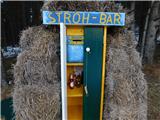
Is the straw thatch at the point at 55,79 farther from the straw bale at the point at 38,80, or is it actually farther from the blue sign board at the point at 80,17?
the blue sign board at the point at 80,17

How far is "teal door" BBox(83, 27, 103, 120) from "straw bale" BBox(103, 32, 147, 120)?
13 centimetres

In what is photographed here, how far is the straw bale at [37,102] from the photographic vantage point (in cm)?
253

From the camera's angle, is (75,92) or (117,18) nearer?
(117,18)

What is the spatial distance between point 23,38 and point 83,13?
2.87 feet

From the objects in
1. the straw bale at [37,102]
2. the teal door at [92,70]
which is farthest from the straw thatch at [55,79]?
the teal door at [92,70]

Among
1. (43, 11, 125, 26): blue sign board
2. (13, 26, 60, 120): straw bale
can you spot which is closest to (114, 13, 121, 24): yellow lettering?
(43, 11, 125, 26): blue sign board

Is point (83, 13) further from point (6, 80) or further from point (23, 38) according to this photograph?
point (6, 80)

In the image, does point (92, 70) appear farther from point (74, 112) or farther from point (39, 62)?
point (74, 112)

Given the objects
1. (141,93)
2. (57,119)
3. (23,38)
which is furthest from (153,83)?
(23,38)

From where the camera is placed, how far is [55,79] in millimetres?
2648

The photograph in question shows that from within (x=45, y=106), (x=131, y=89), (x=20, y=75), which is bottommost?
(x=45, y=106)

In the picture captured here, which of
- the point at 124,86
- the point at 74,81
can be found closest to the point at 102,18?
the point at 124,86

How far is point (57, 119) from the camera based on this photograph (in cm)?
264

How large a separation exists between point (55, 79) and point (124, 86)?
849 mm
